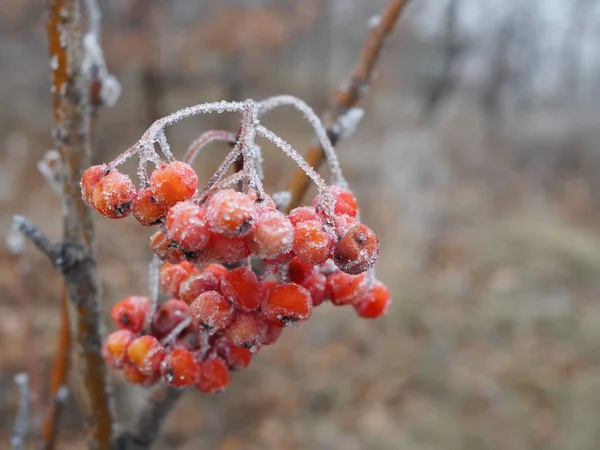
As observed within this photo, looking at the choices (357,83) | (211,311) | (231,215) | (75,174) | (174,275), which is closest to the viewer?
(231,215)

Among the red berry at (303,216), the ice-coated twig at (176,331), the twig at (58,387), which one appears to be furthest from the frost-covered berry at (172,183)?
the twig at (58,387)

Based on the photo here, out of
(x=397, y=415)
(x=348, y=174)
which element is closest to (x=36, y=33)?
(x=348, y=174)

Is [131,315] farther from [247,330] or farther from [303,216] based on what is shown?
[303,216]

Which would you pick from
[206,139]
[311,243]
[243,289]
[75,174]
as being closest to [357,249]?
[311,243]

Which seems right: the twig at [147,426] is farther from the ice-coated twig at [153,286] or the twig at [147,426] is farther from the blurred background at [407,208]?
the blurred background at [407,208]

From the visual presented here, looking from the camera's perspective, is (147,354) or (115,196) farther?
(147,354)

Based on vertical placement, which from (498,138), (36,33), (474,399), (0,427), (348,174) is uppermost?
(498,138)

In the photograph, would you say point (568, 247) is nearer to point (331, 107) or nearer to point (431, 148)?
point (431, 148)
